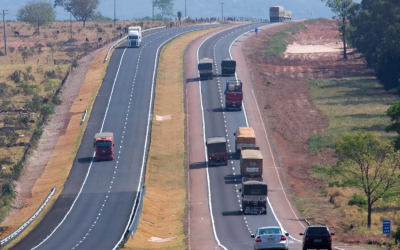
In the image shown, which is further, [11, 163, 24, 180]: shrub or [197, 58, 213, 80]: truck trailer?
[197, 58, 213, 80]: truck trailer

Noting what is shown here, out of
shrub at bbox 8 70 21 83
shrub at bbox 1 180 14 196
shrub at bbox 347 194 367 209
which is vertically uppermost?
shrub at bbox 8 70 21 83

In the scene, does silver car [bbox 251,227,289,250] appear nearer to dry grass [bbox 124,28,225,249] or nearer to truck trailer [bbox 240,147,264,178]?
dry grass [bbox 124,28,225,249]

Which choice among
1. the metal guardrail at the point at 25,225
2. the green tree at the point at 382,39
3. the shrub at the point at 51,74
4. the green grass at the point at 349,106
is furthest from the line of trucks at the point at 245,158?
the shrub at the point at 51,74

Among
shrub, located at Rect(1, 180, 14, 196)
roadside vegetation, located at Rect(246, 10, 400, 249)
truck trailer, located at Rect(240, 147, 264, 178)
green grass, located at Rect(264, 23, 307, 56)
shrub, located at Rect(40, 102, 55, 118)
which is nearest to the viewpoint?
roadside vegetation, located at Rect(246, 10, 400, 249)

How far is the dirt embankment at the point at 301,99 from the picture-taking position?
250 ft

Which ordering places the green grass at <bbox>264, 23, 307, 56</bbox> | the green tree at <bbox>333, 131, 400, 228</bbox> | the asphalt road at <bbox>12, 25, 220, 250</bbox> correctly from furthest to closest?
the green grass at <bbox>264, 23, 307, 56</bbox> → the green tree at <bbox>333, 131, 400, 228</bbox> → the asphalt road at <bbox>12, 25, 220, 250</bbox>

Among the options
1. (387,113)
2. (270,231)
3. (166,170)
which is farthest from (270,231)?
(166,170)

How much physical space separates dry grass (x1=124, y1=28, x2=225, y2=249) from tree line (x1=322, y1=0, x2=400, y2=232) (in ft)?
47.8

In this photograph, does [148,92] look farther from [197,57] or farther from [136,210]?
[136,210]

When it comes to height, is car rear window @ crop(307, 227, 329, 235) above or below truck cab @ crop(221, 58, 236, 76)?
below

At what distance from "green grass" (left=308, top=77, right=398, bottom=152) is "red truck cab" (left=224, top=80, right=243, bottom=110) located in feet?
38.4

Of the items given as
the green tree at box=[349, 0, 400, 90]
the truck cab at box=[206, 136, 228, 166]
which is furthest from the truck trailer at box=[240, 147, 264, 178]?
the green tree at box=[349, 0, 400, 90]

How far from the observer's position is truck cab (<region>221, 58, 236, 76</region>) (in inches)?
4884

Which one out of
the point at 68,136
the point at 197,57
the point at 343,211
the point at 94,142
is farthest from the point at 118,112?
the point at 343,211
